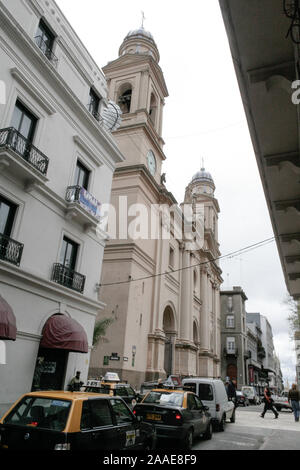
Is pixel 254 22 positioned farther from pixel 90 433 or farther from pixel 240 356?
pixel 240 356

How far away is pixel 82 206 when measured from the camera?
14.9 meters

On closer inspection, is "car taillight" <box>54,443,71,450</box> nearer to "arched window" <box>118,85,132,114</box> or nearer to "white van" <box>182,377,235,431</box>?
"white van" <box>182,377,235,431</box>

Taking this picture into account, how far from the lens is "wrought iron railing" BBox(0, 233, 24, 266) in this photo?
11.7 m

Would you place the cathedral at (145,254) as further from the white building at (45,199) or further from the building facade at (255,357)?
the building facade at (255,357)

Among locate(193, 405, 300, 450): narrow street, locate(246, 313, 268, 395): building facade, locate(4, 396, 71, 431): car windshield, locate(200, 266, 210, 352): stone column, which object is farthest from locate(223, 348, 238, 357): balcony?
locate(4, 396, 71, 431): car windshield

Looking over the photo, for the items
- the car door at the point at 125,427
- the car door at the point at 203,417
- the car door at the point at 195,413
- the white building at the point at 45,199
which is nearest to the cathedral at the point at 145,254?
the white building at the point at 45,199

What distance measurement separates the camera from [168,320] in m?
32.8

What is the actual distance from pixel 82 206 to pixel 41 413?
10.1 m

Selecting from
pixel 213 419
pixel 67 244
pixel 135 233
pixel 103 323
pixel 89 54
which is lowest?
pixel 213 419

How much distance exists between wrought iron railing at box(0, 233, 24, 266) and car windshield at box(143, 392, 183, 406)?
600 centimetres

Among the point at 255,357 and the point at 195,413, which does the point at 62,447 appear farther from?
the point at 255,357

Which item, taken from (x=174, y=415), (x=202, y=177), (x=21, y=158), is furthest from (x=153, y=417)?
(x=202, y=177)

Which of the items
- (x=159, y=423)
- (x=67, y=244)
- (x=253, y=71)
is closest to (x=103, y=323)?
(x=67, y=244)

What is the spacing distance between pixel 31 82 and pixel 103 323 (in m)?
13.1
